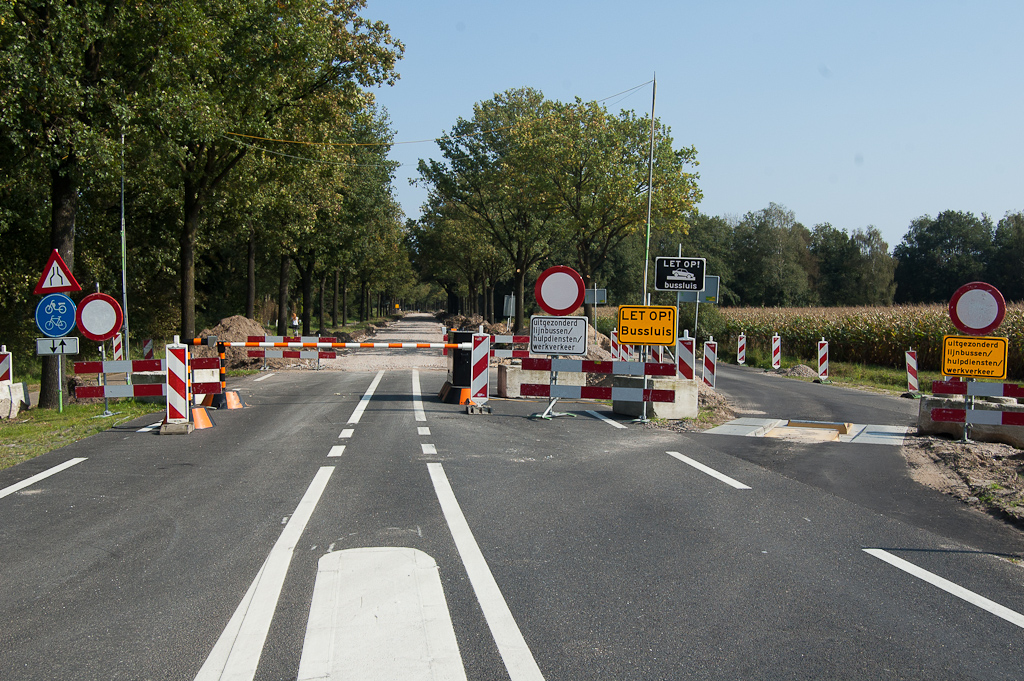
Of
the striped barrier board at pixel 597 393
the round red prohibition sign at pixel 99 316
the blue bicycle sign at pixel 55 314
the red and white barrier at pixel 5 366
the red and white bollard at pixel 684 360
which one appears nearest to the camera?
the round red prohibition sign at pixel 99 316

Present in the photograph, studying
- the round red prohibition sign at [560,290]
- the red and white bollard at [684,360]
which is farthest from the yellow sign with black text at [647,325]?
the red and white bollard at [684,360]

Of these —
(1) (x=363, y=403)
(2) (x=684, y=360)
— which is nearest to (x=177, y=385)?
(1) (x=363, y=403)

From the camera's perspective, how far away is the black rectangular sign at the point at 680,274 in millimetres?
14750

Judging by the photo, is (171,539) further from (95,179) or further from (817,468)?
(95,179)

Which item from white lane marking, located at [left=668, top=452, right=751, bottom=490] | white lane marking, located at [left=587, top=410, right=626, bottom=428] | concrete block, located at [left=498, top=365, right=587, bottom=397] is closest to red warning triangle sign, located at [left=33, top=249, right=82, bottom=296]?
concrete block, located at [left=498, top=365, right=587, bottom=397]

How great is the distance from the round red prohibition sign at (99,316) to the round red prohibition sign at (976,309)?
12.4 meters

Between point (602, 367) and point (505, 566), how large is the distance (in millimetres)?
7494

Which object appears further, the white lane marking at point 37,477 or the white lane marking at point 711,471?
the white lane marking at point 711,471

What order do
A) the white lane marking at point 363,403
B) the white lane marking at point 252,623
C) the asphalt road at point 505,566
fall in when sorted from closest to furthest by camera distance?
the white lane marking at point 252,623 < the asphalt road at point 505,566 < the white lane marking at point 363,403

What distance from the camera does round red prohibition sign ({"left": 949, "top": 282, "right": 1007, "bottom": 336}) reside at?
34.7 feet

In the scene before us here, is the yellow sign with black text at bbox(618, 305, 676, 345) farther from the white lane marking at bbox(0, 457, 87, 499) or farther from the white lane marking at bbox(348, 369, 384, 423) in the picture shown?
the white lane marking at bbox(0, 457, 87, 499)

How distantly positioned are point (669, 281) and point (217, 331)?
1771cm

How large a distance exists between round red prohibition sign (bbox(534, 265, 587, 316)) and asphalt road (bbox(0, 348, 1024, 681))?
3137 mm

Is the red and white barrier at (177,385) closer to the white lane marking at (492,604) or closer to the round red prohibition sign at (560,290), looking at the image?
the round red prohibition sign at (560,290)
